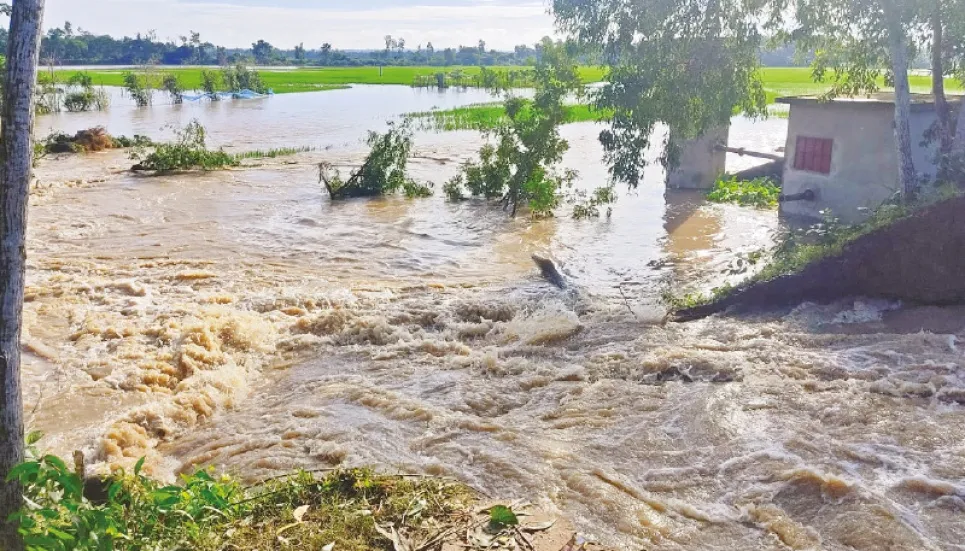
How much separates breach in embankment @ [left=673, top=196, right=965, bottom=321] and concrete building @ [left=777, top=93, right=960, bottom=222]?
4.49 meters

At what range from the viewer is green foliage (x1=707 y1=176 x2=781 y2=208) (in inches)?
717

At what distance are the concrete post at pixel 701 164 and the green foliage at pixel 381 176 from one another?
22.8ft

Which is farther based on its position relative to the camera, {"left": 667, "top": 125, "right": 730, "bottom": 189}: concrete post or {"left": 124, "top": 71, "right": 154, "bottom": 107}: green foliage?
{"left": 124, "top": 71, "right": 154, "bottom": 107}: green foliage

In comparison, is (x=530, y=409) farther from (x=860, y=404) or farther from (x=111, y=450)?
(x=111, y=450)

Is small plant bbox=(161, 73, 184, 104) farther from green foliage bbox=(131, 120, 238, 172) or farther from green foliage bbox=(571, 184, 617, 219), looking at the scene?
green foliage bbox=(571, 184, 617, 219)

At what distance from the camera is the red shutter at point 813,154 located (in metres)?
15.1

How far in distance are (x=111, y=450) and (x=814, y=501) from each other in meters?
5.69

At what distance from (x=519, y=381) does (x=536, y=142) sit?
9.95 metres

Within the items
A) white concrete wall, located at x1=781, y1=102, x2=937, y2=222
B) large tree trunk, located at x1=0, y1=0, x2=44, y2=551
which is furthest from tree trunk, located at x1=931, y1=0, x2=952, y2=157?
large tree trunk, located at x1=0, y1=0, x2=44, y2=551

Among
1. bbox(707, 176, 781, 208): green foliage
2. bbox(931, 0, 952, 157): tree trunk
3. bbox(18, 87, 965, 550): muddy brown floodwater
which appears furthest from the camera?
bbox(707, 176, 781, 208): green foliage

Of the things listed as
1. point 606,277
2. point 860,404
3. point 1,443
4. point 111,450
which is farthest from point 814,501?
point 606,277

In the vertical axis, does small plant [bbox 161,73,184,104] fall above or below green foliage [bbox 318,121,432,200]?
above

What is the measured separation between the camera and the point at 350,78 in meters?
77.4

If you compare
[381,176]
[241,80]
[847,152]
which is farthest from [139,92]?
[847,152]
